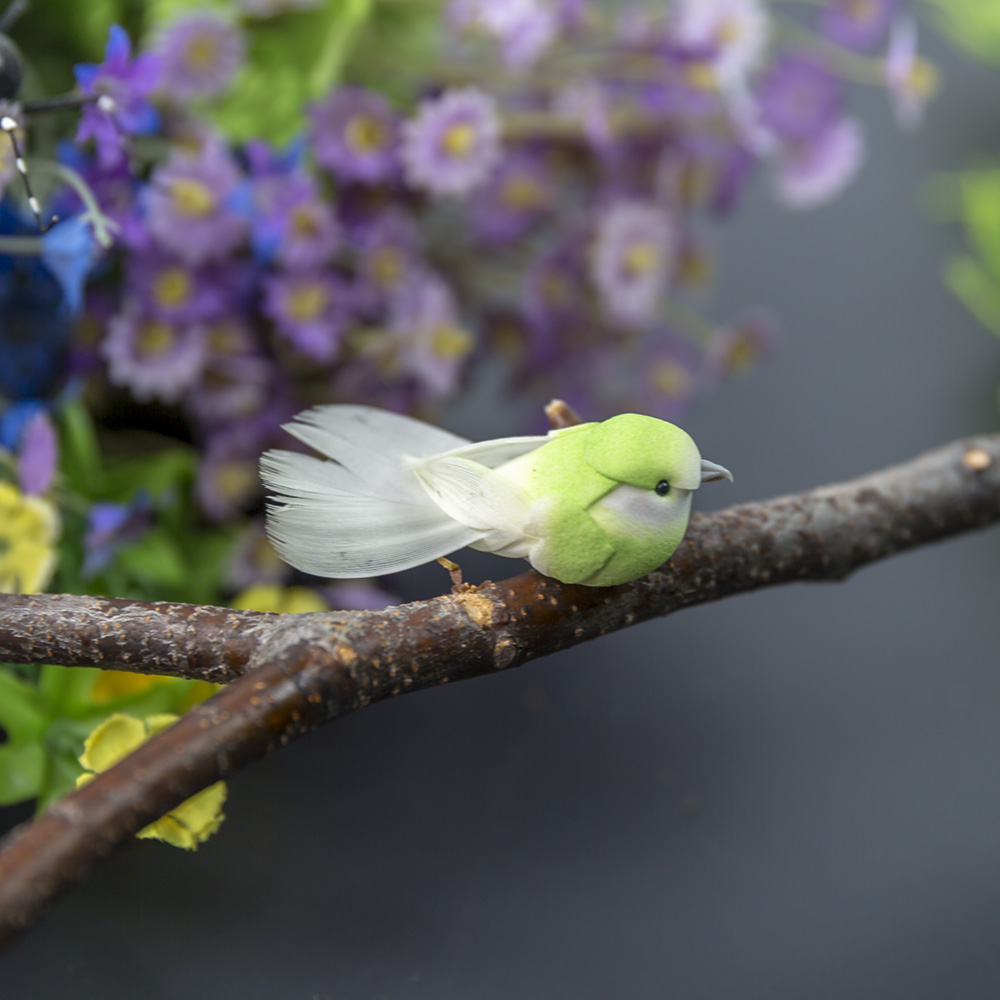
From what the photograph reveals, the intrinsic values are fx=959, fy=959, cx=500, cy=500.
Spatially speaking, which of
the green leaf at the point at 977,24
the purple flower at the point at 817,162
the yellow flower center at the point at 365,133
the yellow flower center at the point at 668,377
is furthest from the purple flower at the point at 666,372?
the green leaf at the point at 977,24

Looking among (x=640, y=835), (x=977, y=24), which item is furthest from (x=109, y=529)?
(x=977, y=24)

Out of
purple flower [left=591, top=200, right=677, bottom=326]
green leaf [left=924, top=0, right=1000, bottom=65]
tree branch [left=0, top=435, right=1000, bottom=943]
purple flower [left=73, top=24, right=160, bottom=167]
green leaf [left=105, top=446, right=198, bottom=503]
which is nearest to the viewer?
tree branch [left=0, top=435, right=1000, bottom=943]

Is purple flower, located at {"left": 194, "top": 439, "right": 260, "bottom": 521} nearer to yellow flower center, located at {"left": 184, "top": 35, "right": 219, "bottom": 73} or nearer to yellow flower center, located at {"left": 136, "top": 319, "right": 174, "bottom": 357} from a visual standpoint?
yellow flower center, located at {"left": 136, "top": 319, "right": 174, "bottom": 357}

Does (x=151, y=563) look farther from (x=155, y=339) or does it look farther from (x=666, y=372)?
(x=666, y=372)

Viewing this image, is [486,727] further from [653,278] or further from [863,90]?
[863,90]

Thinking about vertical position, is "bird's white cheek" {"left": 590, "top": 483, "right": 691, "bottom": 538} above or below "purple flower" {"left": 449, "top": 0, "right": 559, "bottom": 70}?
below

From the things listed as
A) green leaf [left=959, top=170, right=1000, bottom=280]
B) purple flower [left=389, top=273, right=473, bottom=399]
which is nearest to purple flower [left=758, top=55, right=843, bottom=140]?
green leaf [left=959, top=170, right=1000, bottom=280]

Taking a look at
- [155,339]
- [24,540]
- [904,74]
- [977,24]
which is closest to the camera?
[24,540]

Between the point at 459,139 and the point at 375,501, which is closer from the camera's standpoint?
the point at 375,501
